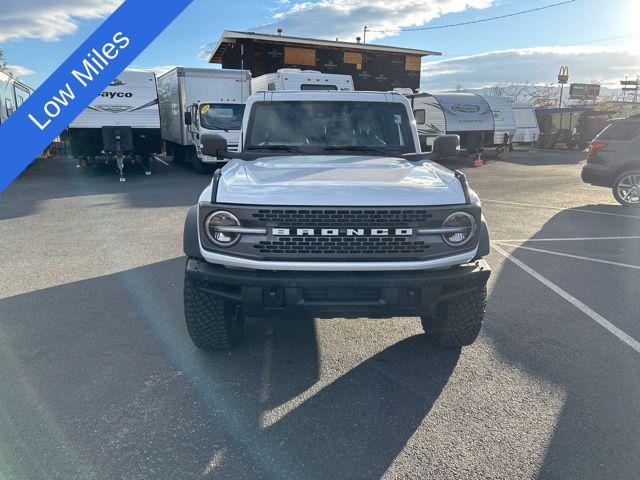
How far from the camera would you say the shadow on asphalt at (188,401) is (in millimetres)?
2459

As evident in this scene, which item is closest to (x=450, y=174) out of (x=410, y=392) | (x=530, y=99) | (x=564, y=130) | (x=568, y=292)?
(x=410, y=392)

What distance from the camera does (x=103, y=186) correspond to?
42.3ft

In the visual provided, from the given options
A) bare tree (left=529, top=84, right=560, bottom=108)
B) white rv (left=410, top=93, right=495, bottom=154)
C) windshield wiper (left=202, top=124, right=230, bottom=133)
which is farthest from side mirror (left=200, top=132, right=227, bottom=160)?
bare tree (left=529, top=84, right=560, bottom=108)

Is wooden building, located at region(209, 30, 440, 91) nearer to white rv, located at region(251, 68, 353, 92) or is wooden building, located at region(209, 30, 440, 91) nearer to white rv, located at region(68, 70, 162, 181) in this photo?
white rv, located at region(251, 68, 353, 92)

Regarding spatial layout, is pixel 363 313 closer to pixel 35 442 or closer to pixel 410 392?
pixel 410 392

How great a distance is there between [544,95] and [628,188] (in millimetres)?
58626

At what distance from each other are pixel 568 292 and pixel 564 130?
27.8 m

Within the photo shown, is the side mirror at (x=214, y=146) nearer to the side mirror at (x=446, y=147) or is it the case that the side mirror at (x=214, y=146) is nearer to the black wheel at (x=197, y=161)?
the side mirror at (x=446, y=147)

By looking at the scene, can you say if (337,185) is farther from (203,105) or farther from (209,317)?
(203,105)

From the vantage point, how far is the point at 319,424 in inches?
109

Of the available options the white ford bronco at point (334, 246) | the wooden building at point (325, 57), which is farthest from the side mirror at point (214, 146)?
the wooden building at point (325, 57)

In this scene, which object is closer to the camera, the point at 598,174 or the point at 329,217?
the point at 329,217

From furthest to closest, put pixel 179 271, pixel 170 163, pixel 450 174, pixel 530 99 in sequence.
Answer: pixel 530 99, pixel 170 163, pixel 179 271, pixel 450 174

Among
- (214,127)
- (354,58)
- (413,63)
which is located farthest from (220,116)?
(413,63)
